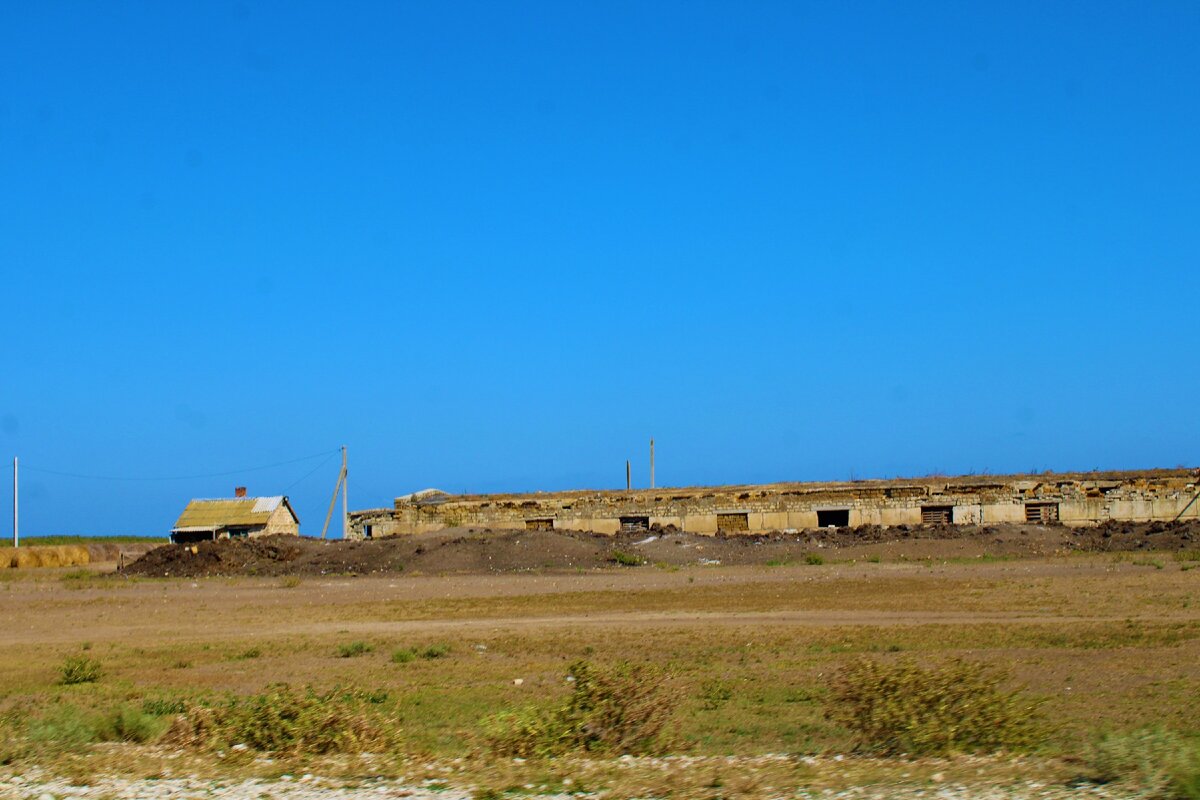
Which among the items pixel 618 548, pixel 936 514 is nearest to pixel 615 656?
pixel 618 548

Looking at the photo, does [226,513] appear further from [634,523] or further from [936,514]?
[936,514]

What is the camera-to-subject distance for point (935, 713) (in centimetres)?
1084

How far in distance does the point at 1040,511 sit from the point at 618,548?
16932mm

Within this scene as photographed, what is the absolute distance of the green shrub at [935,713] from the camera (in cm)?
1047

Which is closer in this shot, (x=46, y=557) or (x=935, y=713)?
(x=935, y=713)

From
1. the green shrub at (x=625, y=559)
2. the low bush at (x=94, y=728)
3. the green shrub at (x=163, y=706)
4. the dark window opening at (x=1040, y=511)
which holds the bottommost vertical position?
the green shrub at (x=163, y=706)

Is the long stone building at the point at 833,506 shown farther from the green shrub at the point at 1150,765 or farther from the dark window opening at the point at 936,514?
the green shrub at the point at 1150,765

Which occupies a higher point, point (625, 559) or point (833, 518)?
point (833, 518)

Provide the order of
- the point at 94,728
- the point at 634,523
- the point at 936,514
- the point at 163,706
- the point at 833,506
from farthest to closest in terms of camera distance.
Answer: the point at 634,523 < the point at 833,506 < the point at 936,514 < the point at 163,706 < the point at 94,728

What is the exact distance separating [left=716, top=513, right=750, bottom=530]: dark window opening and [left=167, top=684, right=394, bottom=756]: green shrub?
39.6 m

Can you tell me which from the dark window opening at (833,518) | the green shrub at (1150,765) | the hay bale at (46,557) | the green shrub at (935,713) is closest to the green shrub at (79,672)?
the green shrub at (935,713)

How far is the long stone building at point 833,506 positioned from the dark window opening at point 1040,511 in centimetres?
4

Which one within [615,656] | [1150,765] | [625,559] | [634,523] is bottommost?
[615,656]

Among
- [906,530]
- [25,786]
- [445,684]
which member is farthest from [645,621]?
[906,530]
